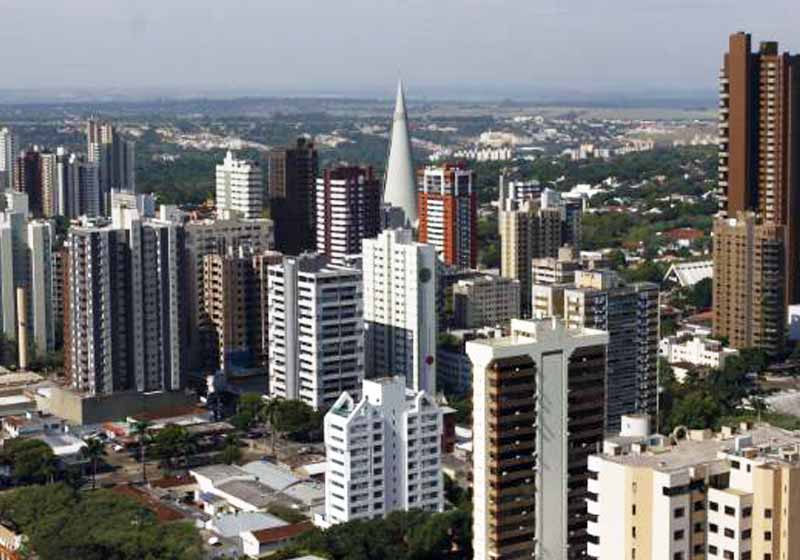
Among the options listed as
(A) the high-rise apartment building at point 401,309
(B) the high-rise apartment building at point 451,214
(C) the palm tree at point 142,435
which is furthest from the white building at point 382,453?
(B) the high-rise apartment building at point 451,214

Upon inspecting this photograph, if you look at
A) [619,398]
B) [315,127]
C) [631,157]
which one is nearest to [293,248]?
[619,398]

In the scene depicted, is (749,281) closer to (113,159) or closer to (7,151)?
(113,159)

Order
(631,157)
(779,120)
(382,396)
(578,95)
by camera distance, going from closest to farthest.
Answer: (382,396) < (779,120) < (631,157) < (578,95)

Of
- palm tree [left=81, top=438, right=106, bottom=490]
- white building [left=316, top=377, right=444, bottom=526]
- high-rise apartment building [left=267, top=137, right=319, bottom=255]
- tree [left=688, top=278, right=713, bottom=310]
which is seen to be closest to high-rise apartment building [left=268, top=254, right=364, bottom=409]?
palm tree [left=81, top=438, right=106, bottom=490]

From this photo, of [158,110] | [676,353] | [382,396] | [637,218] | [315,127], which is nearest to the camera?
[382,396]

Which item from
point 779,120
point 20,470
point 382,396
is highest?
point 779,120

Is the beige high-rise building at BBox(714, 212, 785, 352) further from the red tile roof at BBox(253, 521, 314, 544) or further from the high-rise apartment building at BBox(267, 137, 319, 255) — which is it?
the red tile roof at BBox(253, 521, 314, 544)

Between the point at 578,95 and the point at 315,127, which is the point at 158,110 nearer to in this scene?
the point at 315,127

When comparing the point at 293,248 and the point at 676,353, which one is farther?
the point at 293,248
